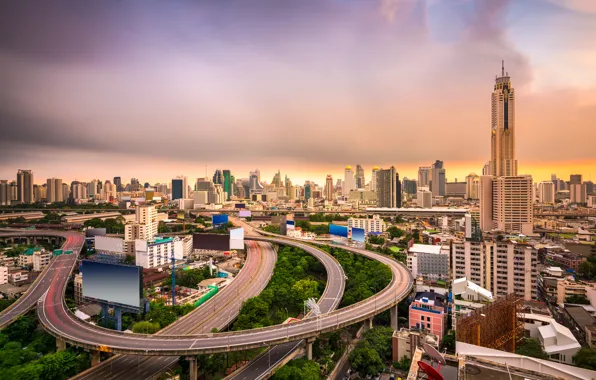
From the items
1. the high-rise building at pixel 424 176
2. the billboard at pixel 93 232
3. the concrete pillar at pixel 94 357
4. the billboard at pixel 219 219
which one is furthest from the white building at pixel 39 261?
the high-rise building at pixel 424 176

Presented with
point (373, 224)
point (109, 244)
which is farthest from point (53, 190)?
point (373, 224)

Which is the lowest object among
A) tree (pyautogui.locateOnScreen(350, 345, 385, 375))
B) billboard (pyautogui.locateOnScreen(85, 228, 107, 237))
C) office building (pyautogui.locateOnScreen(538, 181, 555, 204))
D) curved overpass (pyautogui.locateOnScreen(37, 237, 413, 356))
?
tree (pyautogui.locateOnScreen(350, 345, 385, 375))

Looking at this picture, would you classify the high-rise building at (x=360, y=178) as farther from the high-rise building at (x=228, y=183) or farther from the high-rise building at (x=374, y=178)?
the high-rise building at (x=228, y=183)

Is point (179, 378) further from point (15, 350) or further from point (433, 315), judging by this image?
point (433, 315)

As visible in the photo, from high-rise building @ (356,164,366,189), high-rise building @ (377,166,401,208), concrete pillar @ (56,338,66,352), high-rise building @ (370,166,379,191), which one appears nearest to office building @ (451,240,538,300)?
concrete pillar @ (56,338,66,352)

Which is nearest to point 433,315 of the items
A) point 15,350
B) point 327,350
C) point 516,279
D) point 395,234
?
point 327,350

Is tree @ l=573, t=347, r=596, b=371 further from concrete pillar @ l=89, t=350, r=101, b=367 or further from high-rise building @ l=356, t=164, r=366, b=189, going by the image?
high-rise building @ l=356, t=164, r=366, b=189

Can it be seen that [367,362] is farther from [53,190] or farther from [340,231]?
[53,190]
